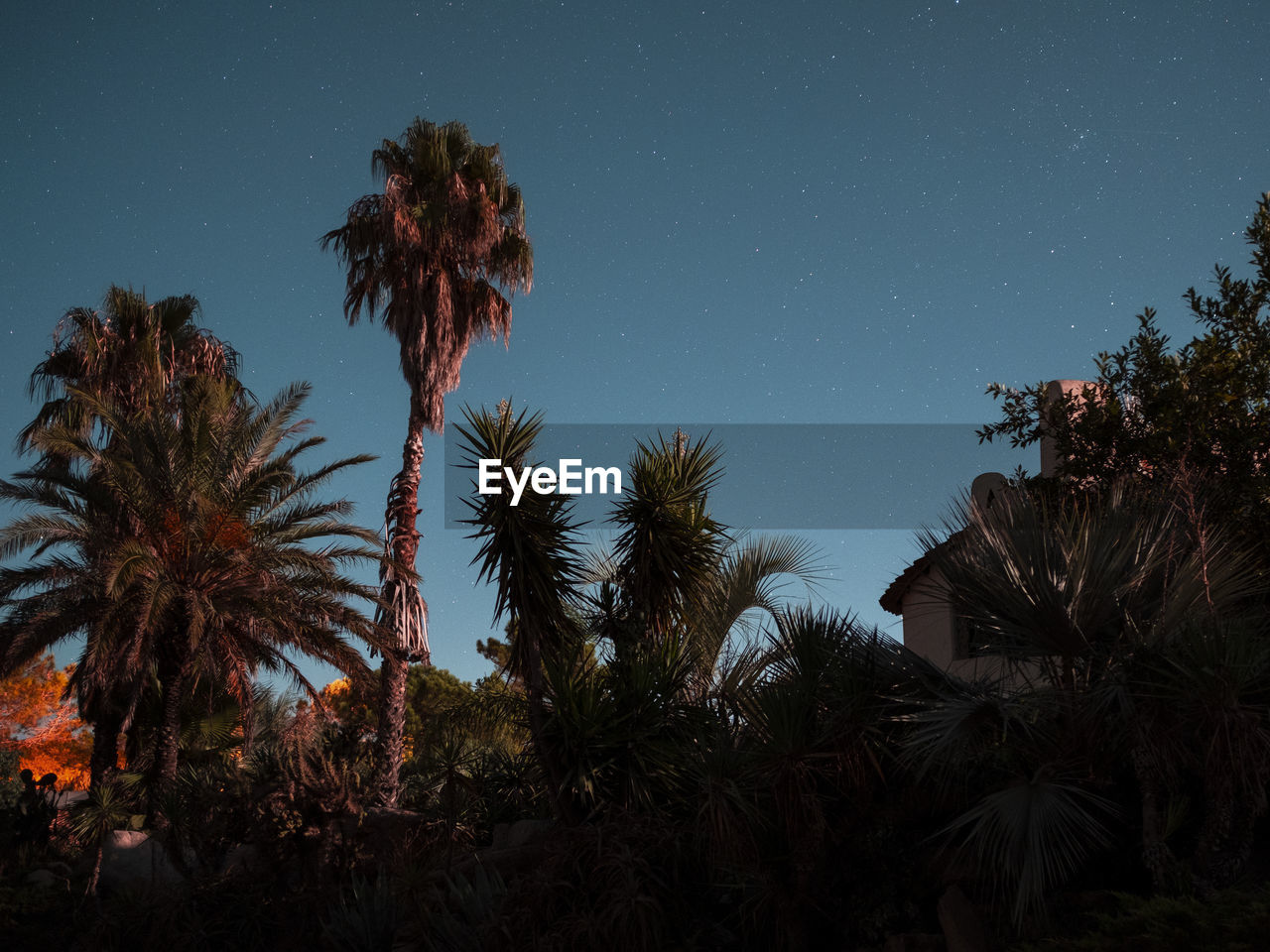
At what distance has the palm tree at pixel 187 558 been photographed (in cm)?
1745

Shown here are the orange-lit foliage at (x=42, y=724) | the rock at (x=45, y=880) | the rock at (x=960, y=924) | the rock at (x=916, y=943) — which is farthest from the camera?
the orange-lit foliage at (x=42, y=724)

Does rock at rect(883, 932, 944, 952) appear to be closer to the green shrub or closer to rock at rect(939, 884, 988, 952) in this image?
rock at rect(939, 884, 988, 952)

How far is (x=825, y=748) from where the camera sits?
912 cm

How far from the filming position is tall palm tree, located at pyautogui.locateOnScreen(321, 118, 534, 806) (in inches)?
898

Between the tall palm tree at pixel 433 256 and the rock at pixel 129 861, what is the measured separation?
755 cm

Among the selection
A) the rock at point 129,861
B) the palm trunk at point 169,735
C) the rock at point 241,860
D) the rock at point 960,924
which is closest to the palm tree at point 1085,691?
the rock at point 960,924

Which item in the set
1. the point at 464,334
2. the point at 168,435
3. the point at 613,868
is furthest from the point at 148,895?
the point at 464,334

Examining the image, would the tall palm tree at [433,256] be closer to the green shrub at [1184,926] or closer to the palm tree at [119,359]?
the palm tree at [119,359]

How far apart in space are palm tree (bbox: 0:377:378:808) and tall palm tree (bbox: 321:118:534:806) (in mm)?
2999

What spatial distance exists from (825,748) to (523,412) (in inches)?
233

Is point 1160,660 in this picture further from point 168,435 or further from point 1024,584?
point 168,435

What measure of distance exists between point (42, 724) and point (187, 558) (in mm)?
21764

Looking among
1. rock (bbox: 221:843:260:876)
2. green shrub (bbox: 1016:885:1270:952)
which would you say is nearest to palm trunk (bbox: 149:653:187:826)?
rock (bbox: 221:843:260:876)

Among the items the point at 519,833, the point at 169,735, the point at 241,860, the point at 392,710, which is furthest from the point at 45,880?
the point at 519,833
